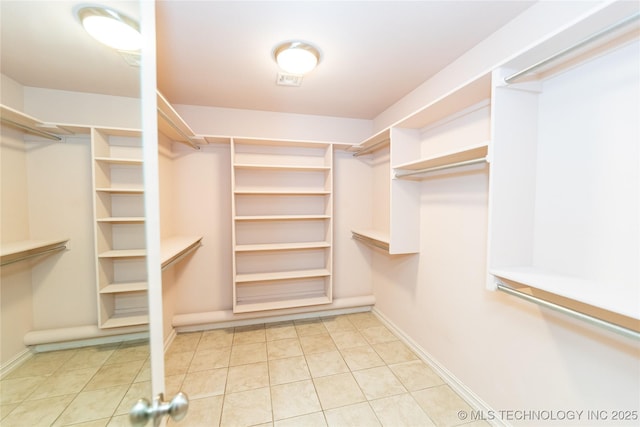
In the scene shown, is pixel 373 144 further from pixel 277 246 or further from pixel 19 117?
pixel 19 117

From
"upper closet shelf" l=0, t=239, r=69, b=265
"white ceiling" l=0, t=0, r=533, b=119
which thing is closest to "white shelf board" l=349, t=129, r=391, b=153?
"white ceiling" l=0, t=0, r=533, b=119

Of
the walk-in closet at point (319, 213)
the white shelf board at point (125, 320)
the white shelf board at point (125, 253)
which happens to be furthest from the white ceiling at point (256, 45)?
the white shelf board at point (125, 320)

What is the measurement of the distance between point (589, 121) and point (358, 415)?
6.70 feet

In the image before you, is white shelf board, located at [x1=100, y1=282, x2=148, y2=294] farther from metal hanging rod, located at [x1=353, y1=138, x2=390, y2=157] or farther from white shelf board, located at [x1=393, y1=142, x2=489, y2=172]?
metal hanging rod, located at [x1=353, y1=138, x2=390, y2=157]

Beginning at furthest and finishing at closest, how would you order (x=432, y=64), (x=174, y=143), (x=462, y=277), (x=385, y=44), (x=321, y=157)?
(x=321, y=157)
(x=174, y=143)
(x=432, y=64)
(x=462, y=277)
(x=385, y=44)

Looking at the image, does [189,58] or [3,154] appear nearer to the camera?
[3,154]

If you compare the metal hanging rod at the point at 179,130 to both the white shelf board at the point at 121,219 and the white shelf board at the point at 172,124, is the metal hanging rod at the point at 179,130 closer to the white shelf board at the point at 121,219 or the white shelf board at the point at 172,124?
the white shelf board at the point at 172,124

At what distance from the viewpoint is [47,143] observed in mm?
793

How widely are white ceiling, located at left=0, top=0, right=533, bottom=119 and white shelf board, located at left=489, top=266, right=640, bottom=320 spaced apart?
1420 mm

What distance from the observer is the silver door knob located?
68cm

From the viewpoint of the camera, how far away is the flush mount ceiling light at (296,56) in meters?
1.68

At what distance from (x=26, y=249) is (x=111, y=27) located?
2.64 ft

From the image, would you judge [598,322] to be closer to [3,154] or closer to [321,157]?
[3,154]

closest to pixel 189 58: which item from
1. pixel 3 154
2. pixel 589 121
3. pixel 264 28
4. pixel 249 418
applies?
pixel 264 28
